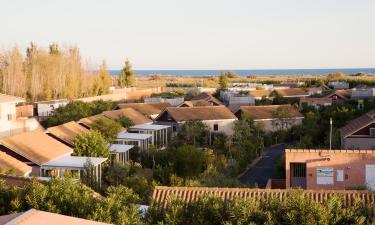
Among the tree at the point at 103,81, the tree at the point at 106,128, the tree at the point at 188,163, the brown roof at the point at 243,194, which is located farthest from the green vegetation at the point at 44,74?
the brown roof at the point at 243,194

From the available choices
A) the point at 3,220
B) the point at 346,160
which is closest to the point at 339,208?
the point at 3,220

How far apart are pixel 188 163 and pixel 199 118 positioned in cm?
1629

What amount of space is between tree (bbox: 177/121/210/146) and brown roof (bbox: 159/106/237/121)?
233 cm

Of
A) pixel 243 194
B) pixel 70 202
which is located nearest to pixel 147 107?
pixel 243 194

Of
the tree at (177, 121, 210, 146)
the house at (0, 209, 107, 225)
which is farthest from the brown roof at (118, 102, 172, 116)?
the house at (0, 209, 107, 225)

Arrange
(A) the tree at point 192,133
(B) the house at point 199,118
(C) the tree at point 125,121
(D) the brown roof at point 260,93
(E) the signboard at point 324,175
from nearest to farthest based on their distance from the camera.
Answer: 1. (E) the signboard at point 324,175
2. (C) the tree at point 125,121
3. (A) the tree at point 192,133
4. (B) the house at point 199,118
5. (D) the brown roof at point 260,93

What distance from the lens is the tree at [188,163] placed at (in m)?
26.0

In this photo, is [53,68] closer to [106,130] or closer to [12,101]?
[12,101]

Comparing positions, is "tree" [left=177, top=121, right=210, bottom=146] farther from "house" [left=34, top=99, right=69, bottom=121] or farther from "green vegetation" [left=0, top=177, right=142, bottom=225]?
"green vegetation" [left=0, top=177, right=142, bottom=225]

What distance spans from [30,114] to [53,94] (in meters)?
9.91

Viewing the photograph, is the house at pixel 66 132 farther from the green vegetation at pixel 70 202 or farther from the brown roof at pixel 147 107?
the green vegetation at pixel 70 202

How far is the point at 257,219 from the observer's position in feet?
37.9

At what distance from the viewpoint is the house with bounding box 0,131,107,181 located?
22.6 meters

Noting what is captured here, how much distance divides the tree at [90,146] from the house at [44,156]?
1.53 feet
